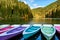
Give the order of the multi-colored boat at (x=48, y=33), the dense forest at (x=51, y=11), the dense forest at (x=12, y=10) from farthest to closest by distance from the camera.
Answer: the dense forest at (x=51, y=11) → the dense forest at (x=12, y=10) → the multi-colored boat at (x=48, y=33)

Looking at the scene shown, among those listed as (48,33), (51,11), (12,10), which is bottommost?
(48,33)

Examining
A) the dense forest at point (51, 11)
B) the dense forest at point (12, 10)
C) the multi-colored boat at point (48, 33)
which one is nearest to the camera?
the multi-colored boat at point (48, 33)

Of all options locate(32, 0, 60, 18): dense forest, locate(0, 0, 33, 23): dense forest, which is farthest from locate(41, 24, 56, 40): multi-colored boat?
locate(32, 0, 60, 18): dense forest

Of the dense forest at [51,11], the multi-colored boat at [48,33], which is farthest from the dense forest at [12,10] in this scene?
the multi-colored boat at [48,33]

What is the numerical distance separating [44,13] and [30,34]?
36.7 meters

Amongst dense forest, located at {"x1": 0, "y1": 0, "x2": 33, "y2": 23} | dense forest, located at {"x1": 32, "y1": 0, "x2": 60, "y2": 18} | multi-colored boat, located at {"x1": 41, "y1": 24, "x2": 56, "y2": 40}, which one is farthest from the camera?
dense forest, located at {"x1": 32, "y1": 0, "x2": 60, "y2": 18}

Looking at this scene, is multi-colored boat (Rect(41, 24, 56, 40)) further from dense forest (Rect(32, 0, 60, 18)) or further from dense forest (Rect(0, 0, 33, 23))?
dense forest (Rect(32, 0, 60, 18))

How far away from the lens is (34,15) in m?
43.1

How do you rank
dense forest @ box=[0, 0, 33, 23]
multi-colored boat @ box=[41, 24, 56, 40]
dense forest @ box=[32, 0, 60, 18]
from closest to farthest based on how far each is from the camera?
multi-colored boat @ box=[41, 24, 56, 40] < dense forest @ box=[0, 0, 33, 23] < dense forest @ box=[32, 0, 60, 18]

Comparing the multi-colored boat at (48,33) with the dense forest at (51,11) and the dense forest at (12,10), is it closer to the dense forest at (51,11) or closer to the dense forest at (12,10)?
the dense forest at (12,10)

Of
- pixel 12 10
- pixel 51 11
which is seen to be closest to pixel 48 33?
pixel 12 10

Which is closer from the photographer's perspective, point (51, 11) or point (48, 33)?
point (48, 33)

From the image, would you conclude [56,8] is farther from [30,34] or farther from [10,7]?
[30,34]

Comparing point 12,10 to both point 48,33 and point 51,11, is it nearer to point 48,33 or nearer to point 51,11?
point 51,11
